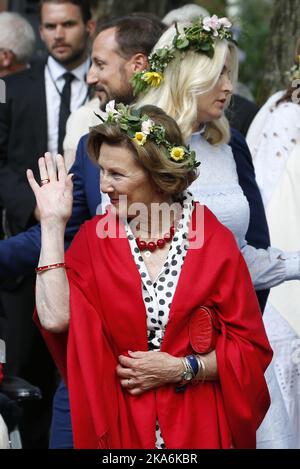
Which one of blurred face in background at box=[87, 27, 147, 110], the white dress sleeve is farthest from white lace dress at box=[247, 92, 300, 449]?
blurred face in background at box=[87, 27, 147, 110]

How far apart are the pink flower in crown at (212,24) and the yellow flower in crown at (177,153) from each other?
3.03 ft

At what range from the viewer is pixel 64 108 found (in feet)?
23.1

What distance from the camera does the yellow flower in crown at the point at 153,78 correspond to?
16.2 ft

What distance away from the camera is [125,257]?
420 cm

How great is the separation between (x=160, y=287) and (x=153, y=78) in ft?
3.64

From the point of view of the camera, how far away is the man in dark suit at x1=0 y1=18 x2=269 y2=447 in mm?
4855

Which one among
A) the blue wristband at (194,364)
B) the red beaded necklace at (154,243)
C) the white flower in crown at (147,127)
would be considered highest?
the white flower in crown at (147,127)

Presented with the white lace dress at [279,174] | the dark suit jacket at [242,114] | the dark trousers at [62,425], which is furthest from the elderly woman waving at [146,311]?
the dark suit jacket at [242,114]

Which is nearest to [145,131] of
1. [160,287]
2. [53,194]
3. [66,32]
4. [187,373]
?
[53,194]

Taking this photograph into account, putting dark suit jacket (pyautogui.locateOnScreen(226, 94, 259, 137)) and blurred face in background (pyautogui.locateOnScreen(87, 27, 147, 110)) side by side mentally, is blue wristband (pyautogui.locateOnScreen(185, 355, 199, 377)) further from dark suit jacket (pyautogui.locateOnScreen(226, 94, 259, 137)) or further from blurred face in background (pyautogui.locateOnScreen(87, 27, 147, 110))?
dark suit jacket (pyautogui.locateOnScreen(226, 94, 259, 137))

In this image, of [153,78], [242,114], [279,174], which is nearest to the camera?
[153,78]

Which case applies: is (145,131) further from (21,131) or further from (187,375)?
(21,131)

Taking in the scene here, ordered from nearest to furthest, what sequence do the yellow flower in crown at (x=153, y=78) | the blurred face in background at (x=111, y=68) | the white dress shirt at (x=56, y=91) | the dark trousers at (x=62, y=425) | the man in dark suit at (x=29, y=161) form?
the yellow flower in crown at (x=153, y=78), the dark trousers at (x=62, y=425), the blurred face in background at (x=111, y=68), the man in dark suit at (x=29, y=161), the white dress shirt at (x=56, y=91)

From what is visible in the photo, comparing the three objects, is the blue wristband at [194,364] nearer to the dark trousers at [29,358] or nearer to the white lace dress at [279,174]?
the white lace dress at [279,174]
